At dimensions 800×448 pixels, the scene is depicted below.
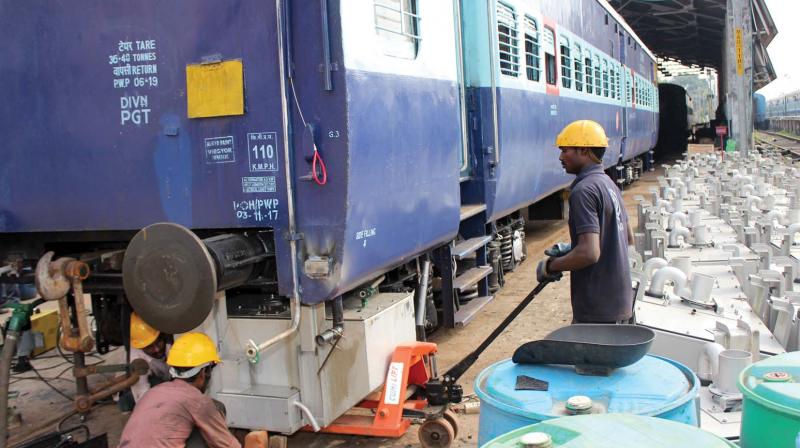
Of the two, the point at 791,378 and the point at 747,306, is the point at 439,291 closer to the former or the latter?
the point at 747,306

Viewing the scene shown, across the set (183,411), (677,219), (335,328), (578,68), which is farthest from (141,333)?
(578,68)

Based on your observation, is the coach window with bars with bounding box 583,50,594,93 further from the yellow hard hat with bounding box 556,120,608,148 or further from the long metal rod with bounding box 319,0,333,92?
the long metal rod with bounding box 319,0,333,92

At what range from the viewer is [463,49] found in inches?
275

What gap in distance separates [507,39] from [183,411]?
510 centimetres

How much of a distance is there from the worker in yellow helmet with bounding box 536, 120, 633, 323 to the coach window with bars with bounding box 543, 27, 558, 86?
200 inches

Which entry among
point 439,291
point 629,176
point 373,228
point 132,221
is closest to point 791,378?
point 373,228

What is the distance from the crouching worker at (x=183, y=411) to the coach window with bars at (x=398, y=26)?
2.00 metres

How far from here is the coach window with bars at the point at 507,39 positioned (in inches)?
287

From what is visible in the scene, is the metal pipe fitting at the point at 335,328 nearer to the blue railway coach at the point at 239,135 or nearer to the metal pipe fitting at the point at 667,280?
the blue railway coach at the point at 239,135

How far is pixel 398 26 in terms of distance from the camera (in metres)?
4.95

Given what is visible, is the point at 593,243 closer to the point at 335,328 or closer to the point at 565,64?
the point at 335,328

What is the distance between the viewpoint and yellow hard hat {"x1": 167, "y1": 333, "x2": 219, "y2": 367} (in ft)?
12.9

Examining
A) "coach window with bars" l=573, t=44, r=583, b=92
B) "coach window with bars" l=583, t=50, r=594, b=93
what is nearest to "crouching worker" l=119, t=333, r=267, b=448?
"coach window with bars" l=573, t=44, r=583, b=92

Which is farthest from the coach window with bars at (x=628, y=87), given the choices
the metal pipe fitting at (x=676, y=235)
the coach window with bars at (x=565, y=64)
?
the metal pipe fitting at (x=676, y=235)
